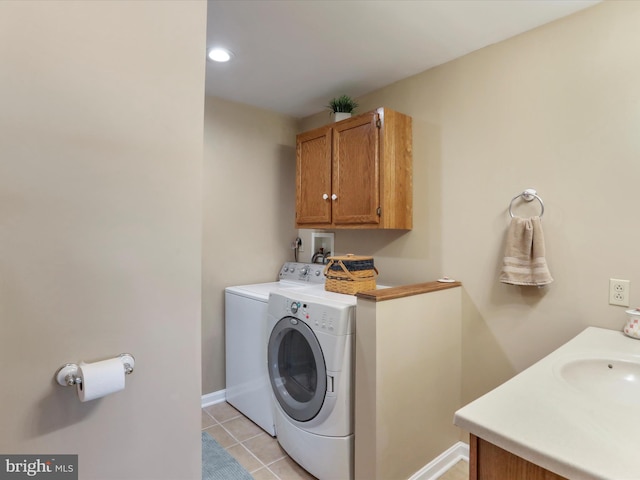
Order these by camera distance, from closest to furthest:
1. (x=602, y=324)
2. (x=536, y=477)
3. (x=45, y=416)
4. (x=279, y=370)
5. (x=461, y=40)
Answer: (x=536, y=477) → (x=45, y=416) → (x=602, y=324) → (x=461, y=40) → (x=279, y=370)

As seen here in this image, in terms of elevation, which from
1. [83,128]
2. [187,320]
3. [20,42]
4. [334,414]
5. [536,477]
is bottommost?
[334,414]

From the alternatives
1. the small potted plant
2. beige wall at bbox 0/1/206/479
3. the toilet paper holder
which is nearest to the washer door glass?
beige wall at bbox 0/1/206/479

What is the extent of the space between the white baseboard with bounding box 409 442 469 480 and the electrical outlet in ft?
3.81

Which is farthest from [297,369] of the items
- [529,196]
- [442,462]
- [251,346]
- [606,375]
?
[529,196]

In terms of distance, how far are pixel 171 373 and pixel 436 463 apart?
161 centimetres

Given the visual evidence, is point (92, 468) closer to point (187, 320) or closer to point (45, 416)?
point (45, 416)

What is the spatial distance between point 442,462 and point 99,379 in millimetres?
1875

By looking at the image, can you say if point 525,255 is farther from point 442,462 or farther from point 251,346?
point 251,346

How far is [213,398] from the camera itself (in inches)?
105

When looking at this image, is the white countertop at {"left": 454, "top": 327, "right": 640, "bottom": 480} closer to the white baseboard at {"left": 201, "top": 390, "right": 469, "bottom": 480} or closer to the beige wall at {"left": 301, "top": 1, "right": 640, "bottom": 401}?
the beige wall at {"left": 301, "top": 1, "right": 640, "bottom": 401}

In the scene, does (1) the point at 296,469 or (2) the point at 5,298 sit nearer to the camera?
(2) the point at 5,298

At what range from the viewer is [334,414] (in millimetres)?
1700

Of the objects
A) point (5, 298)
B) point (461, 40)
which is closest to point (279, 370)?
point (5, 298)

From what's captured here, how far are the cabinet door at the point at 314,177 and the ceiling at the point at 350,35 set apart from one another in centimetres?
38
